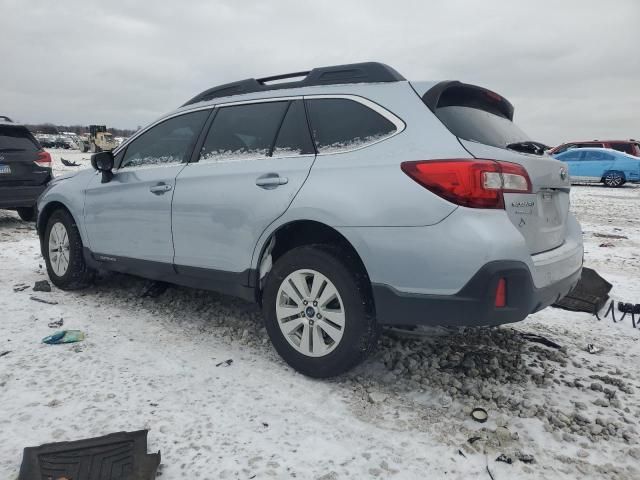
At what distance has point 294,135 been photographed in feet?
10.4

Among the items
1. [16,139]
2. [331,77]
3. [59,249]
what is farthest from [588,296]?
[16,139]

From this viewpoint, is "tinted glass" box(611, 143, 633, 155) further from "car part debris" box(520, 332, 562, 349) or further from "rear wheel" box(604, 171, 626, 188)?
"car part debris" box(520, 332, 562, 349)

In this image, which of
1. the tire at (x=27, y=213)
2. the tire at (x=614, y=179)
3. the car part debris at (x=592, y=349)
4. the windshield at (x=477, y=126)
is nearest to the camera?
the windshield at (x=477, y=126)

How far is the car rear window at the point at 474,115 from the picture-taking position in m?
2.71

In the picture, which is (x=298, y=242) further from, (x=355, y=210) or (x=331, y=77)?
(x=331, y=77)

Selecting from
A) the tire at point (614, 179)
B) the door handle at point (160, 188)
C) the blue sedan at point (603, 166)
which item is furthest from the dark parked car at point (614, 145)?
the door handle at point (160, 188)

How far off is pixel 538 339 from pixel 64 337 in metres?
3.62

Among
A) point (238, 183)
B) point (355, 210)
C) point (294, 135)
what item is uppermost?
point (294, 135)

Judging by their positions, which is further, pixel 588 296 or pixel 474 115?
pixel 588 296

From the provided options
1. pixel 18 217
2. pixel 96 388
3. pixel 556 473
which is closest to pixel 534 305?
pixel 556 473

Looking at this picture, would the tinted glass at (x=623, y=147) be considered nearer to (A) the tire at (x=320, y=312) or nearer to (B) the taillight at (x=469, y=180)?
(B) the taillight at (x=469, y=180)

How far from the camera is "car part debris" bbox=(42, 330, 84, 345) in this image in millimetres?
3453

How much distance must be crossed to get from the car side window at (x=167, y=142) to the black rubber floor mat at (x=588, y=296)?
11.4ft

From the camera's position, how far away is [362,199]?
2654 mm
